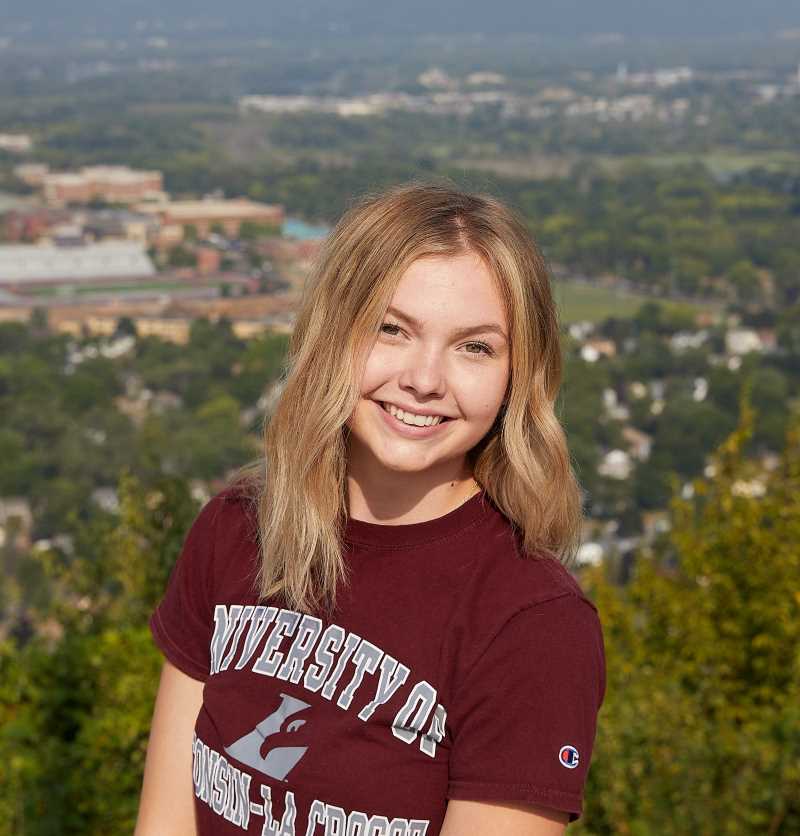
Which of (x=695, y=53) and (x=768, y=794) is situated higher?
(x=768, y=794)

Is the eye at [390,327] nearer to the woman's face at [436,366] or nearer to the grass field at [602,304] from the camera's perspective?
the woman's face at [436,366]

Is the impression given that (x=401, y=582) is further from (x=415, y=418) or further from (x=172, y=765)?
(x=172, y=765)

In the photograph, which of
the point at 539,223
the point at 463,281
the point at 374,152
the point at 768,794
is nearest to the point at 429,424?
the point at 463,281

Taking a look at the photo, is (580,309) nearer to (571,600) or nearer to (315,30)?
(571,600)

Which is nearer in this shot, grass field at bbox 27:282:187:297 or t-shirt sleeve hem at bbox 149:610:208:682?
t-shirt sleeve hem at bbox 149:610:208:682

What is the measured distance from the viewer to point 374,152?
50.7m

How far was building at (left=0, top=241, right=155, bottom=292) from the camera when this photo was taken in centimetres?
3142

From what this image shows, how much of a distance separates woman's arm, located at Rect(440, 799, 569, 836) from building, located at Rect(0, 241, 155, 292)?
101 feet

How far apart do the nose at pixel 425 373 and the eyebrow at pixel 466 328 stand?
0.02 m

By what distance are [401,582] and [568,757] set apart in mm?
165

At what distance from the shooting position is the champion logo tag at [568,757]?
0.79 m

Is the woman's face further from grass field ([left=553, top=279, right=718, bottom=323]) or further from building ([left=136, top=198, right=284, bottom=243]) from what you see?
building ([left=136, top=198, right=284, bottom=243])

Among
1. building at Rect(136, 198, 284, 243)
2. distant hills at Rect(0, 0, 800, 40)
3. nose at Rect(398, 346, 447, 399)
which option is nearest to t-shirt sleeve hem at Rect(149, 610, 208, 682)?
nose at Rect(398, 346, 447, 399)

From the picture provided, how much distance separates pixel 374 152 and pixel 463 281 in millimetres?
50849
